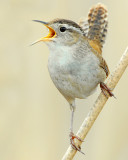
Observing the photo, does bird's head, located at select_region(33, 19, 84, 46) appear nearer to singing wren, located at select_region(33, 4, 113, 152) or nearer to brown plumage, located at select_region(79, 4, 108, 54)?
singing wren, located at select_region(33, 4, 113, 152)

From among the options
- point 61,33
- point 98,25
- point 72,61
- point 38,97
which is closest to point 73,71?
point 72,61

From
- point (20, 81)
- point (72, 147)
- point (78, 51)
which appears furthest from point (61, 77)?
point (20, 81)

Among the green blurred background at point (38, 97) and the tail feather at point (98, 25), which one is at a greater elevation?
the tail feather at point (98, 25)

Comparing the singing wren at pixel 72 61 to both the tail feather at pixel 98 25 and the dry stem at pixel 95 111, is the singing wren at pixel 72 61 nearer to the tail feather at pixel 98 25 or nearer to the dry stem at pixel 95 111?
the dry stem at pixel 95 111

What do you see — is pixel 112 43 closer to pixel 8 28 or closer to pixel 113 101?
pixel 113 101

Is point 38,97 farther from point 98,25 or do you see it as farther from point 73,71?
point 73,71

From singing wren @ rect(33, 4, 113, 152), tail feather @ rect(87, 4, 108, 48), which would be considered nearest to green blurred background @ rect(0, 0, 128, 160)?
tail feather @ rect(87, 4, 108, 48)

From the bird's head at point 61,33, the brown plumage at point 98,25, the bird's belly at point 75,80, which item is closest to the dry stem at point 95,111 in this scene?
the bird's belly at point 75,80
